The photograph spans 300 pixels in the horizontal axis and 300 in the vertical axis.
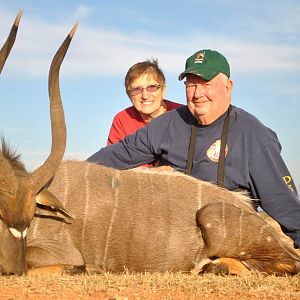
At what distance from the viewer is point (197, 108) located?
4762mm

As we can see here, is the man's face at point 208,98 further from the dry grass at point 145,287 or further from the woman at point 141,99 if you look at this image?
the dry grass at point 145,287

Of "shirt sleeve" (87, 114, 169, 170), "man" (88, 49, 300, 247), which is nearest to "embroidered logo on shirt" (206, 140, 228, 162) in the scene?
"man" (88, 49, 300, 247)

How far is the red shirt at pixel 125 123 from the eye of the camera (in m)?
5.97

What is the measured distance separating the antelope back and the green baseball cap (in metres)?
0.78

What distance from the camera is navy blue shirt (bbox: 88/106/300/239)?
4.54 meters

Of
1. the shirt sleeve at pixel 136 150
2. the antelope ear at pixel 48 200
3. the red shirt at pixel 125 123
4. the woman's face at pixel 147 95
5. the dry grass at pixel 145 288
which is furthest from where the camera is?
the red shirt at pixel 125 123

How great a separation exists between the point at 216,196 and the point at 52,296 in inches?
65.5

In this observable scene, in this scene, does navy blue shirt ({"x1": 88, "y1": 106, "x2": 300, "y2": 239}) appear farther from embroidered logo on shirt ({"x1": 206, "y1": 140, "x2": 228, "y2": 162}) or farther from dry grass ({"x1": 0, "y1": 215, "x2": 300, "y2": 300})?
dry grass ({"x1": 0, "y1": 215, "x2": 300, "y2": 300})

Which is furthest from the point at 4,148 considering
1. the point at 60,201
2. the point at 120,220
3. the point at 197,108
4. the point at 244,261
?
the point at 244,261

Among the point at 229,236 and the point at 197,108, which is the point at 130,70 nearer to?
the point at 197,108

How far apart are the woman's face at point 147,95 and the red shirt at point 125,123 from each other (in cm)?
10

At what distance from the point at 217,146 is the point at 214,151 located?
0.13 ft

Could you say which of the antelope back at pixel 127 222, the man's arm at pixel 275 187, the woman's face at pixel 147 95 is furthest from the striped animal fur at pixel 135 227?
the woman's face at pixel 147 95

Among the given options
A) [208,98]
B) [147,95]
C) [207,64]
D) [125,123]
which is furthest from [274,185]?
[125,123]
